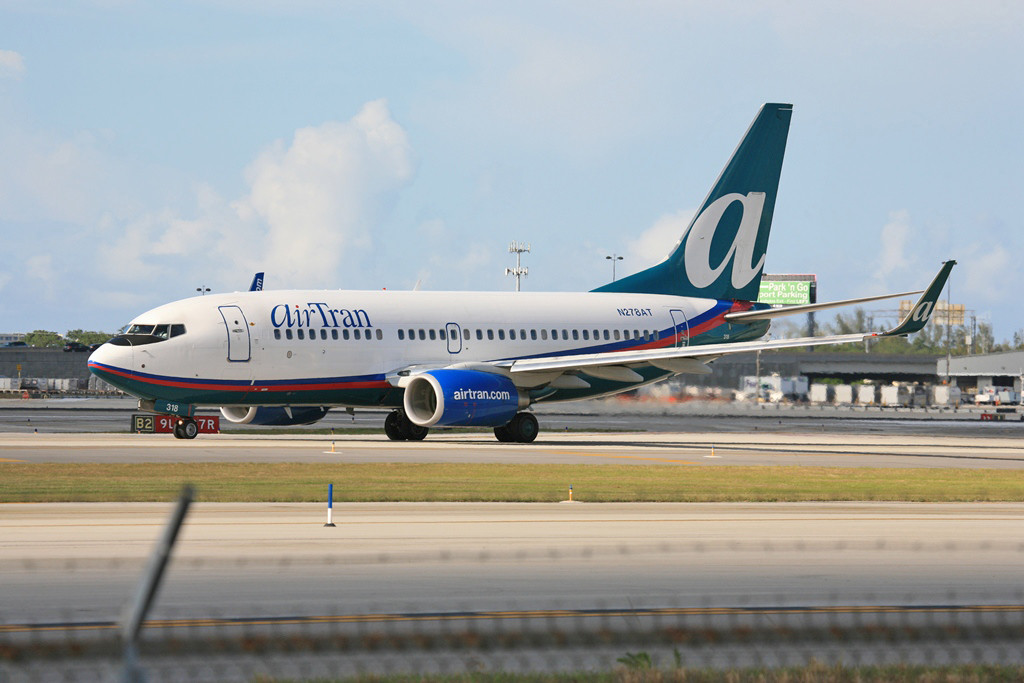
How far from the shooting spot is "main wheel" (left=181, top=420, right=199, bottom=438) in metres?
40.0

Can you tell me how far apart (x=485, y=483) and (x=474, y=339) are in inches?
653

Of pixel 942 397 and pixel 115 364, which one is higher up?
pixel 115 364

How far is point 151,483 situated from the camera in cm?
2505

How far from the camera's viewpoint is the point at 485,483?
26.5 m

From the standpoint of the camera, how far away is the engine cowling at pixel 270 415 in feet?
140

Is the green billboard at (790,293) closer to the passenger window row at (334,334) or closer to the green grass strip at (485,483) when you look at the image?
the passenger window row at (334,334)

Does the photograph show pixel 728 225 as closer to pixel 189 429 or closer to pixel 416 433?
pixel 416 433

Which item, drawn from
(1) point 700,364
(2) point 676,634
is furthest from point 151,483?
(1) point 700,364

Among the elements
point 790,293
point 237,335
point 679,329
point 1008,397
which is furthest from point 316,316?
point 790,293

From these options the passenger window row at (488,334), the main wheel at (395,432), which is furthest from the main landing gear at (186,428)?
the main wheel at (395,432)

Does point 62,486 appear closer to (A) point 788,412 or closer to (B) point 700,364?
(B) point 700,364

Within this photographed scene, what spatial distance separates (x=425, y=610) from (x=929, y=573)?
21.4 ft

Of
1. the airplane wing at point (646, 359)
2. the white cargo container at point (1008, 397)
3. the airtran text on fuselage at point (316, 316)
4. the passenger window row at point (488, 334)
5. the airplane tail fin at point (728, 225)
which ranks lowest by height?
the white cargo container at point (1008, 397)

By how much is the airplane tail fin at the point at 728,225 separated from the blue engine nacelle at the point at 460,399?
924cm
